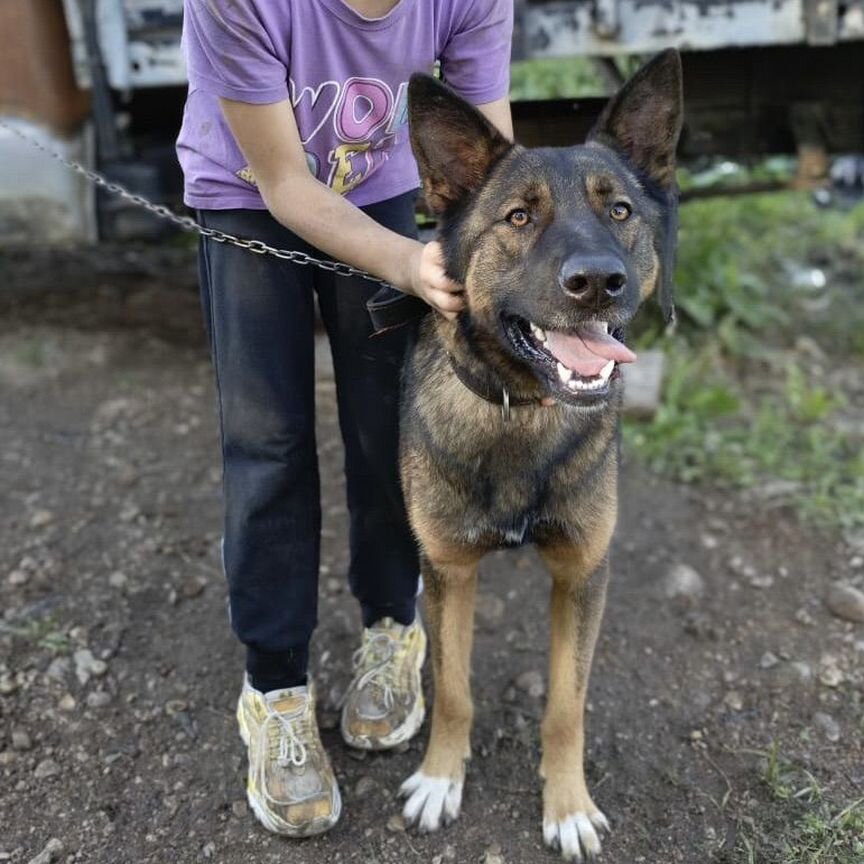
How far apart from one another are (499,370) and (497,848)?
1.25 meters

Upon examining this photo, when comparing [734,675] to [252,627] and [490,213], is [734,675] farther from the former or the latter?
[490,213]

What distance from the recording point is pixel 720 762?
2.73 metres

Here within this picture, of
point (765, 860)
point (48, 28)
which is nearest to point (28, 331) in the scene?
point (48, 28)

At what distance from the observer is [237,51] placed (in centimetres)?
203

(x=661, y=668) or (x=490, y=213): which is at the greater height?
(x=490, y=213)

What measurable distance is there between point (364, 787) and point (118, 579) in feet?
4.28

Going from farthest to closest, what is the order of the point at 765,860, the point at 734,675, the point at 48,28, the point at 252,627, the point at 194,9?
the point at 48,28
the point at 734,675
the point at 252,627
the point at 765,860
the point at 194,9

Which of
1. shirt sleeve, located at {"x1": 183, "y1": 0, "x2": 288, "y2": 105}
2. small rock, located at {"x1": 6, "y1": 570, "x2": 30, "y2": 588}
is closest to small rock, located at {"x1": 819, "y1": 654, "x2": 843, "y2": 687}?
shirt sleeve, located at {"x1": 183, "y1": 0, "x2": 288, "y2": 105}

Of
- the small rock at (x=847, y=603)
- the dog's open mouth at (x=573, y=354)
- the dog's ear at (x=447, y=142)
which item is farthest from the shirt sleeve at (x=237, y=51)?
the small rock at (x=847, y=603)

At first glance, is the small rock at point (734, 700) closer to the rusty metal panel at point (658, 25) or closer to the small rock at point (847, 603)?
the small rock at point (847, 603)

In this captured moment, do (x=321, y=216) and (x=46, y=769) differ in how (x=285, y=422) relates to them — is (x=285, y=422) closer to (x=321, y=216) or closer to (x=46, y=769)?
(x=321, y=216)

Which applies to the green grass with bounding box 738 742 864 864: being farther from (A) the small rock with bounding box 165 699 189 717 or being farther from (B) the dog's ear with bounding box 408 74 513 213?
(B) the dog's ear with bounding box 408 74 513 213

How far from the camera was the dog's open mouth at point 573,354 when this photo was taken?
208 centimetres

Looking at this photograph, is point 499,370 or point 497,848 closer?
point 499,370
